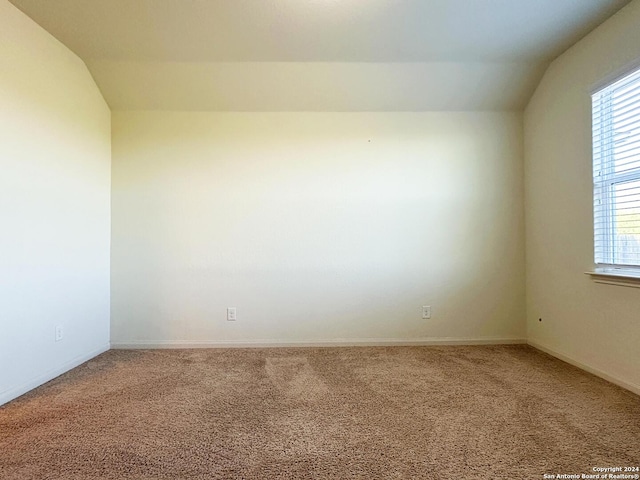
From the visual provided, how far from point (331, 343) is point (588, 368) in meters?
2.06

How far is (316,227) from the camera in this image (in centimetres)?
326

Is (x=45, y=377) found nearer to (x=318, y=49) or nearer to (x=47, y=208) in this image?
(x=47, y=208)

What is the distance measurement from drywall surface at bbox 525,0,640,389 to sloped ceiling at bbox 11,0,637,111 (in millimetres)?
187

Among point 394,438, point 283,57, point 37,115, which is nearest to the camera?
point 394,438

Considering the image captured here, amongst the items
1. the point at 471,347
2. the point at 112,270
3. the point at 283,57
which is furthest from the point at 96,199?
the point at 471,347

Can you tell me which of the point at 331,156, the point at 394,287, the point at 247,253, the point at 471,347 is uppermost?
the point at 331,156

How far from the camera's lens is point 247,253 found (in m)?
3.24

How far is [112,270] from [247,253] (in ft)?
4.28

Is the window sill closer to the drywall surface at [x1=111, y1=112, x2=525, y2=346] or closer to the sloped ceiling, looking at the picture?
the drywall surface at [x1=111, y1=112, x2=525, y2=346]

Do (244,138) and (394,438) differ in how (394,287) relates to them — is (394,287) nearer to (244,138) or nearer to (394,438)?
(394,438)

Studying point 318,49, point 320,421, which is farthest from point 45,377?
point 318,49

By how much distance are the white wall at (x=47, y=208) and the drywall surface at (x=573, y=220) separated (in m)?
4.02

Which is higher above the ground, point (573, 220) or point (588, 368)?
point (573, 220)

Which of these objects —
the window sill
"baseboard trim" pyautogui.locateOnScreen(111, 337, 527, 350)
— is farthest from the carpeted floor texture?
the window sill
